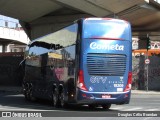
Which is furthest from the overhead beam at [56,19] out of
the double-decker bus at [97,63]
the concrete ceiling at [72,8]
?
the double-decker bus at [97,63]

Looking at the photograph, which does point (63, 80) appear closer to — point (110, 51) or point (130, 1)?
point (110, 51)

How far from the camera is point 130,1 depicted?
3981cm

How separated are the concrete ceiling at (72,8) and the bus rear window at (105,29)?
1678 cm

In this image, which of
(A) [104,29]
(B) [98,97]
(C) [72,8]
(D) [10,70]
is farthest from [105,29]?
(D) [10,70]

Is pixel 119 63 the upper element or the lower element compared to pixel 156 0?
lower

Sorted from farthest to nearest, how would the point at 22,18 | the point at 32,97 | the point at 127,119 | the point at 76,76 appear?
1. the point at 22,18
2. the point at 32,97
3. the point at 76,76
4. the point at 127,119

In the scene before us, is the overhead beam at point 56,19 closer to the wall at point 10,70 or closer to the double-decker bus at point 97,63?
the wall at point 10,70

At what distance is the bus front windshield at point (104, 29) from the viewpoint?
1958 centimetres

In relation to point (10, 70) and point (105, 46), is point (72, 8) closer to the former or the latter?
point (10, 70)

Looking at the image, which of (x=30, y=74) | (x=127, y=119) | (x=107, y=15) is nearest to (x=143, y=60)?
(x=107, y=15)

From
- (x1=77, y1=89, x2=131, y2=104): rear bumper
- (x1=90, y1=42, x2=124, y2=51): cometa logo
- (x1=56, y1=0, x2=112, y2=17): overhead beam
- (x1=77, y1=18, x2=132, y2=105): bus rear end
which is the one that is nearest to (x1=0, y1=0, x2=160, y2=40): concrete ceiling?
(x1=56, y1=0, x2=112, y2=17): overhead beam

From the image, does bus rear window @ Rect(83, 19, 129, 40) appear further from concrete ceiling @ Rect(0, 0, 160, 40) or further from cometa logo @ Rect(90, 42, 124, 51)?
concrete ceiling @ Rect(0, 0, 160, 40)

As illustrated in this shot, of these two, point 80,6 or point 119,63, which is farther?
point 80,6

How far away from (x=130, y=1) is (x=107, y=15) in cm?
383
